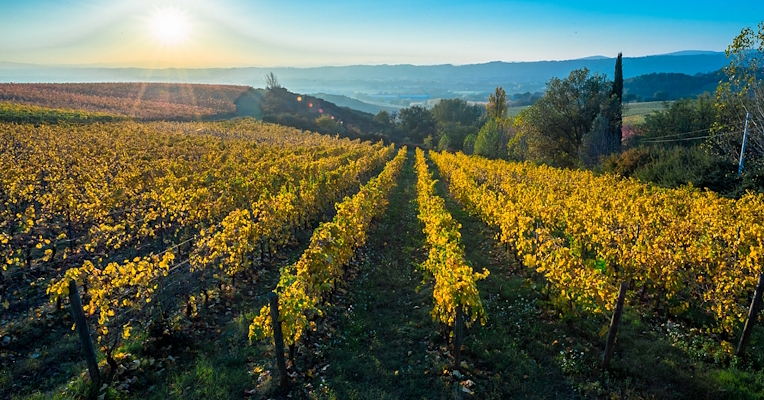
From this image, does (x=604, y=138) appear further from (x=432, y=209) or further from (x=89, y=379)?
(x=89, y=379)

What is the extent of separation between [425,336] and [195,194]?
7.87 m

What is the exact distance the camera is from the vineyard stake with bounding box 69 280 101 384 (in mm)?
5566

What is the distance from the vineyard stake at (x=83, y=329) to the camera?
5566mm

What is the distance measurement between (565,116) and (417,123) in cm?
5023

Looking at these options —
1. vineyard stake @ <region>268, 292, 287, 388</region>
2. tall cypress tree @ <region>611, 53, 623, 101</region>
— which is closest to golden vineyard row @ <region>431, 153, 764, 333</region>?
vineyard stake @ <region>268, 292, 287, 388</region>

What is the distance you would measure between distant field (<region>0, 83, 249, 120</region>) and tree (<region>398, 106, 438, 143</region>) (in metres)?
36.3

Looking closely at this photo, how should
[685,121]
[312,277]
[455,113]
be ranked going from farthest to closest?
[455,113] < [685,121] < [312,277]

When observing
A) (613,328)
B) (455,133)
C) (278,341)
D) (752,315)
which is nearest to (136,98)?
(455,133)

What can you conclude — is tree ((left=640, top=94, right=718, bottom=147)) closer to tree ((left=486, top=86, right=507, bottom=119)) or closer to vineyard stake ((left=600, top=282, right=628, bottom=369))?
tree ((left=486, top=86, right=507, bottom=119))

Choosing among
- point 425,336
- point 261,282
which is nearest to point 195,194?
point 261,282

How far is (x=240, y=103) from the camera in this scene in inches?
3504

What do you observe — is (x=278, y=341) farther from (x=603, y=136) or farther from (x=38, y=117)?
(x=38, y=117)

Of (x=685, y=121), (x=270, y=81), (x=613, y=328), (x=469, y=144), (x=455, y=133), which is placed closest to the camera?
(x=613, y=328)

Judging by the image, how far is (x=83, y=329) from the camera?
567 centimetres
